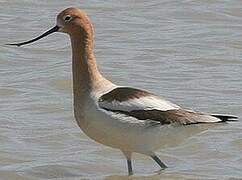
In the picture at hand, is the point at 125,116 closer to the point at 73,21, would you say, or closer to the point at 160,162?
the point at 160,162

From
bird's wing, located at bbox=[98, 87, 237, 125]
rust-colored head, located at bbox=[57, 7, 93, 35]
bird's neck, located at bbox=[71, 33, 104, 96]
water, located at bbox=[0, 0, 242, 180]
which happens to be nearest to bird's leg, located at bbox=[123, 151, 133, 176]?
water, located at bbox=[0, 0, 242, 180]

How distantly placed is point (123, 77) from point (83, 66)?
286 centimetres

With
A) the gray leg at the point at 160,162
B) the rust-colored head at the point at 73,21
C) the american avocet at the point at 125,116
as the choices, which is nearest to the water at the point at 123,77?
the gray leg at the point at 160,162

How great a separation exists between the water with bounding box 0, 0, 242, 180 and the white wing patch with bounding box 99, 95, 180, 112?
0.60 meters

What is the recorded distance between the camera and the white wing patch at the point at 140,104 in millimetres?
7609

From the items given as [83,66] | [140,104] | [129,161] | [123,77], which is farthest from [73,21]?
[123,77]

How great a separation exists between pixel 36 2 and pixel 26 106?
3720 millimetres

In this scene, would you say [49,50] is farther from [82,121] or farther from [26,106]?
[82,121]

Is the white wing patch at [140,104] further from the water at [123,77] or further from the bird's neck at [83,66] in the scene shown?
the water at [123,77]

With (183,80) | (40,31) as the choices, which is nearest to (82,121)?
(183,80)

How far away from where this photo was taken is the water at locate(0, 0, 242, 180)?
28.0 feet

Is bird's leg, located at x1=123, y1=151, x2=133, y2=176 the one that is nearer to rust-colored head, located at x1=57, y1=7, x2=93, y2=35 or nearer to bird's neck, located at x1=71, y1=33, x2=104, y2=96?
bird's neck, located at x1=71, y1=33, x2=104, y2=96

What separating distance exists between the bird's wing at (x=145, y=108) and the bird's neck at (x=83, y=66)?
0.62ft

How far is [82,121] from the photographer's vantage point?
7.67 metres
